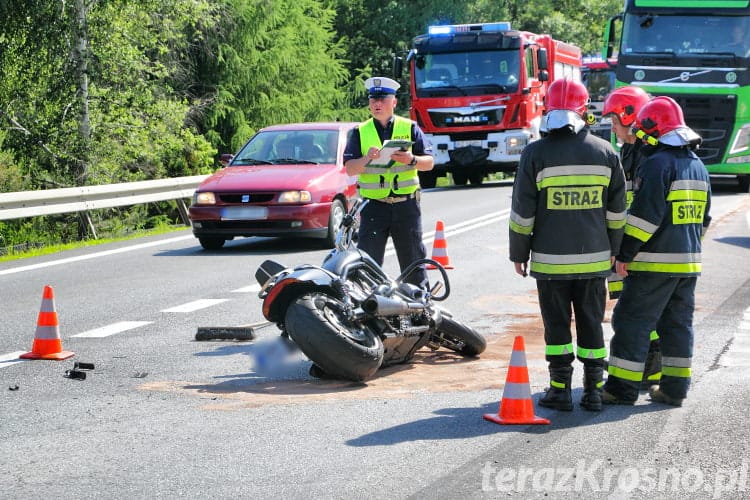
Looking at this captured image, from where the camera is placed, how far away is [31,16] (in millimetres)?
21641

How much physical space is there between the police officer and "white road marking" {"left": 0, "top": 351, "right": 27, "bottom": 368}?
100 inches

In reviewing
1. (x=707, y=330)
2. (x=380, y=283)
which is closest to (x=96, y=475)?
(x=380, y=283)

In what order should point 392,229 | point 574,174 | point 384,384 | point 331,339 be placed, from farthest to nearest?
point 392,229
point 384,384
point 331,339
point 574,174

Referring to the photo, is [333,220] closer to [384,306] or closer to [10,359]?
[10,359]

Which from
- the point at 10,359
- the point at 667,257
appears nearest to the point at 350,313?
the point at 667,257

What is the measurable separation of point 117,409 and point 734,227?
13.3m

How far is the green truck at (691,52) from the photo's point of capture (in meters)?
22.2

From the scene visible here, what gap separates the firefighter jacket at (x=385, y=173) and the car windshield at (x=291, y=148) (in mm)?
7447

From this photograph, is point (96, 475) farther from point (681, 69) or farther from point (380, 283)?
point (681, 69)

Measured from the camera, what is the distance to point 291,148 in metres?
16.6

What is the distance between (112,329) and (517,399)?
4339 millimetres

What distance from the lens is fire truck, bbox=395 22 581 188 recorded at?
89.4 ft

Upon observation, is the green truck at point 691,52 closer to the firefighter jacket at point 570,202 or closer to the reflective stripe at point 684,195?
the reflective stripe at point 684,195

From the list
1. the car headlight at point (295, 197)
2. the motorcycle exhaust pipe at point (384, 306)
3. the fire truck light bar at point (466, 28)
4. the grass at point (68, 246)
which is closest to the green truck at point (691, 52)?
the fire truck light bar at point (466, 28)
